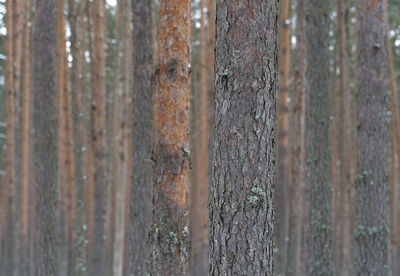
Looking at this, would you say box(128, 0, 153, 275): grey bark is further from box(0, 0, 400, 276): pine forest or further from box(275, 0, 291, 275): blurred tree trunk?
box(275, 0, 291, 275): blurred tree trunk

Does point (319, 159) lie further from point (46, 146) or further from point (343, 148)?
point (343, 148)

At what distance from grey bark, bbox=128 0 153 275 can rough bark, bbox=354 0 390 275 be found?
2.57 meters

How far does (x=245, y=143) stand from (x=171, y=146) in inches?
74.4

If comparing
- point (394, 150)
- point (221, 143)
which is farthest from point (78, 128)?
point (221, 143)

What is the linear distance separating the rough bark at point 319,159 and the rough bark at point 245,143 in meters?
4.74

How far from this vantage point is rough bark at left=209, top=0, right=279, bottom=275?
283 cm

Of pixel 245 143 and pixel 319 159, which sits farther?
pixel 319 159

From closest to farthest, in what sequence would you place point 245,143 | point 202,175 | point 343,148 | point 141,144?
point 245,143
point 141,144
point 202,175
point 343,148

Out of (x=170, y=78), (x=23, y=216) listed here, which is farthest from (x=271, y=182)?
(x=23, y=216)

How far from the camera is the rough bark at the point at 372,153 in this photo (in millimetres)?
5984

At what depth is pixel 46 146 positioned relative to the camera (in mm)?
6594

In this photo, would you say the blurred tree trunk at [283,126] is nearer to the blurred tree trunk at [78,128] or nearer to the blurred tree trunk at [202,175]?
the blurred tree trunk at [202,175]

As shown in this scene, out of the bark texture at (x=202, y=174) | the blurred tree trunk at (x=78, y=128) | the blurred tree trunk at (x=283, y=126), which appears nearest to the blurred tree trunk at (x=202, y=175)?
the bark texture at (x=202, y=174)

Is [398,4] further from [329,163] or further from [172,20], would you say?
[172,20]
